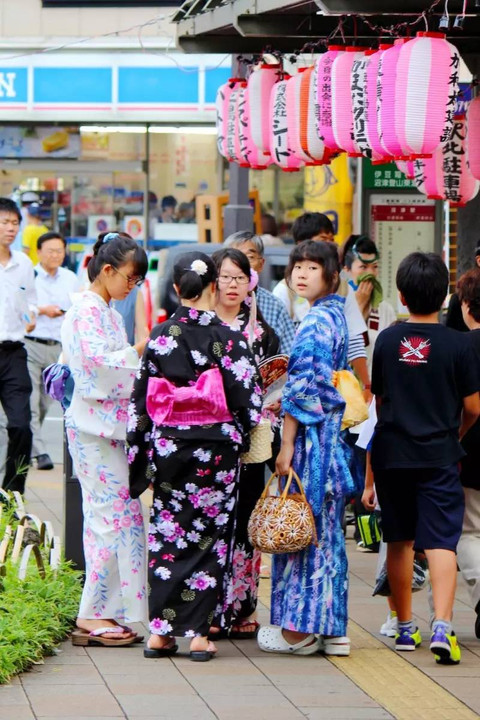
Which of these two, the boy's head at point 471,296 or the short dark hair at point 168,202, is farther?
the short dark hair at point 168,202

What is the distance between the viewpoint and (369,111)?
853 cm

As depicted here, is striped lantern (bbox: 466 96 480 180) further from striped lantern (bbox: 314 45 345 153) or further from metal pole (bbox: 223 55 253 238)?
metal pole (bbox: 223 55 253 238)

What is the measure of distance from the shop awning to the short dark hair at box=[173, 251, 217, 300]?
211 cm

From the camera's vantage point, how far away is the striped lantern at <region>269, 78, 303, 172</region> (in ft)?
33.7

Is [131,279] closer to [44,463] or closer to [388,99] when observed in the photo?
[388,99]

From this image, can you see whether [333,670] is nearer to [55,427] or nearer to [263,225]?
[55,427]

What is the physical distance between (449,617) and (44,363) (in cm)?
641

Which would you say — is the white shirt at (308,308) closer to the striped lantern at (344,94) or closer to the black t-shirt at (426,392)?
the striped lantern at (344,94)

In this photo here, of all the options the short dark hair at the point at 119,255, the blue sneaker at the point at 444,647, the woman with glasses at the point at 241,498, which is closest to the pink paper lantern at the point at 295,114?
the woman with glasses at the point at 241,498

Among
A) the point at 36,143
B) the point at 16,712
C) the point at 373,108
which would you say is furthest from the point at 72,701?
the point at 36,143

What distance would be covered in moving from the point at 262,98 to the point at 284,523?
17.2 feet

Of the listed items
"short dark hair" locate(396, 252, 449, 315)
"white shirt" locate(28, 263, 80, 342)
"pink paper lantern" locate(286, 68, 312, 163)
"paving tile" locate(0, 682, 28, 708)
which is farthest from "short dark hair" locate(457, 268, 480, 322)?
"white shirt" locate(28, 263, 80, 342)

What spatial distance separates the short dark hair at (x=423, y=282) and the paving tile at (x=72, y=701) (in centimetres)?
222

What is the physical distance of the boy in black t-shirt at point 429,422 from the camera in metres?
6.48
